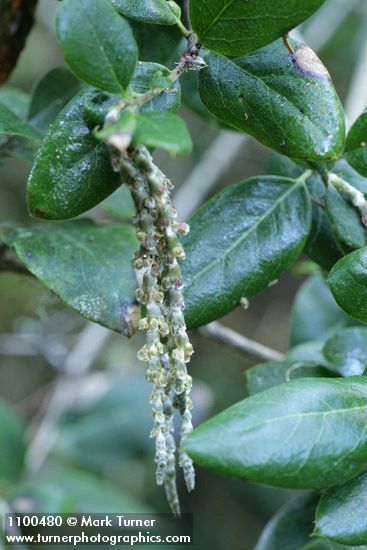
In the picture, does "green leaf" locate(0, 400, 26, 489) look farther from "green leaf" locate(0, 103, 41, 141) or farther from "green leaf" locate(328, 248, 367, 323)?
"green leaf" locate(328, 248, 367, 323)

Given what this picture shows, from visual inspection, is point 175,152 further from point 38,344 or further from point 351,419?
point 38,344

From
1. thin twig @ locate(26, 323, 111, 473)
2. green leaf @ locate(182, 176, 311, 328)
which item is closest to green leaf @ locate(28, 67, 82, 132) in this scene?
green leaf @ locate(182, 176, 311, 328)

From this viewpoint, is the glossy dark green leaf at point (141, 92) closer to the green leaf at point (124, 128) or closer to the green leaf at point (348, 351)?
the green leaf at point (124, 128)

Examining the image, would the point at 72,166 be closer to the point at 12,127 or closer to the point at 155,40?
the point at 12,127

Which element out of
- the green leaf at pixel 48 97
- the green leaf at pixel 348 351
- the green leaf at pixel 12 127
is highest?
the green leaf at pixel 12 127

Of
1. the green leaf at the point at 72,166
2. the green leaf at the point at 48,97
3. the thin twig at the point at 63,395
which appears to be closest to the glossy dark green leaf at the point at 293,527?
the green leaf at the point at 72,166

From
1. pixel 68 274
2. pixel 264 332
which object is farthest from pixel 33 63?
pixel 68 274

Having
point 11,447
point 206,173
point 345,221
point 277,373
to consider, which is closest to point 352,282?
point 345,221
